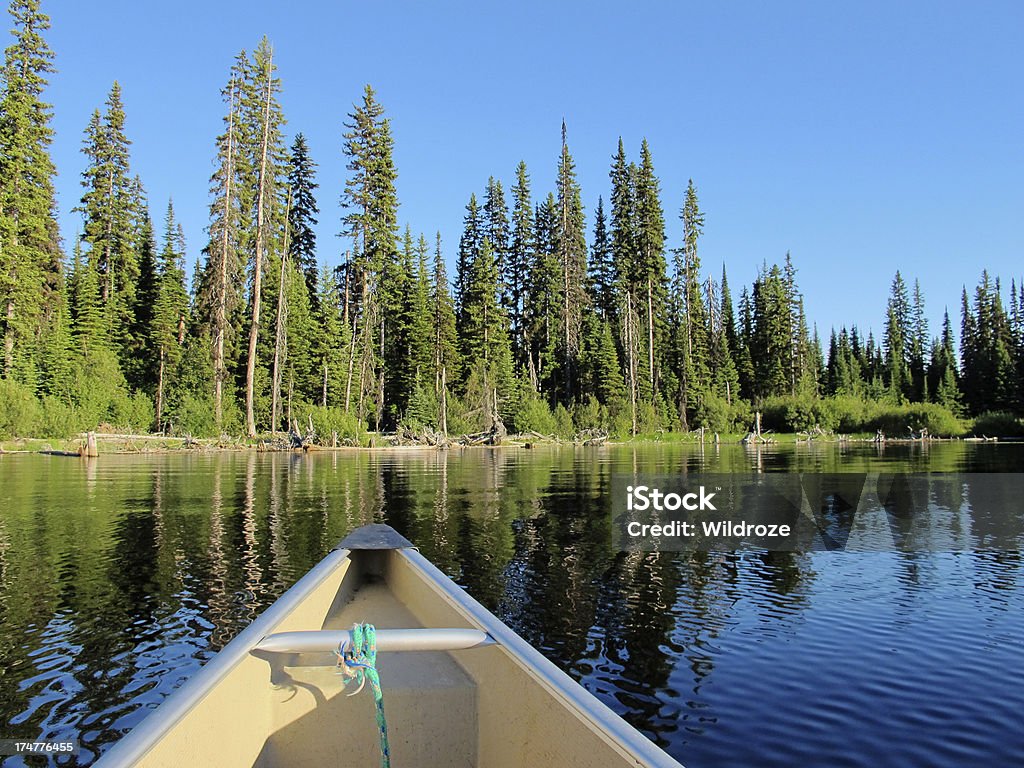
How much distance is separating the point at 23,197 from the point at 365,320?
21.1 meters

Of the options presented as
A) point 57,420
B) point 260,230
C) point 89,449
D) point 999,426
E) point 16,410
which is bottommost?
point 89,449

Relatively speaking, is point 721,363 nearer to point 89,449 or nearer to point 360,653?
point 89,449

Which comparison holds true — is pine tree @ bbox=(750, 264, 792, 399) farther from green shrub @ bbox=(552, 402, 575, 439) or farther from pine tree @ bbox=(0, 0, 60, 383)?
pine tree @ bbox=(0, 0, 60, 383)

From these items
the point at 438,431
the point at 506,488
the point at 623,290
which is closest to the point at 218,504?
the point at 506,488

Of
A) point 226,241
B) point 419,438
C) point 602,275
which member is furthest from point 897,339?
point 226,241

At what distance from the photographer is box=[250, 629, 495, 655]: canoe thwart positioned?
11.1ft

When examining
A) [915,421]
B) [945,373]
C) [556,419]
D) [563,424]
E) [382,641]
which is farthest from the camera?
[945,373]

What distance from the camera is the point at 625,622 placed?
708cm

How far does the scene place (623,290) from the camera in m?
62.8

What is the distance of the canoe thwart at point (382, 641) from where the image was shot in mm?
3383

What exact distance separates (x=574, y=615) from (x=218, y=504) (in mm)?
10882

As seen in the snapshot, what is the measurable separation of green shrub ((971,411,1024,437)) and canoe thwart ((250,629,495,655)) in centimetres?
6444

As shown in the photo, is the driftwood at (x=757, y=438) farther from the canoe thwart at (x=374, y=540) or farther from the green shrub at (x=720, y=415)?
the canoe thwart at (x=374, y=540)

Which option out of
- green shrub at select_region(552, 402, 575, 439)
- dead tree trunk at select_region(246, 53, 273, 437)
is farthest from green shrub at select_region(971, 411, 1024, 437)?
dead tree trunk at select_region(246, 53, 273, 437)
